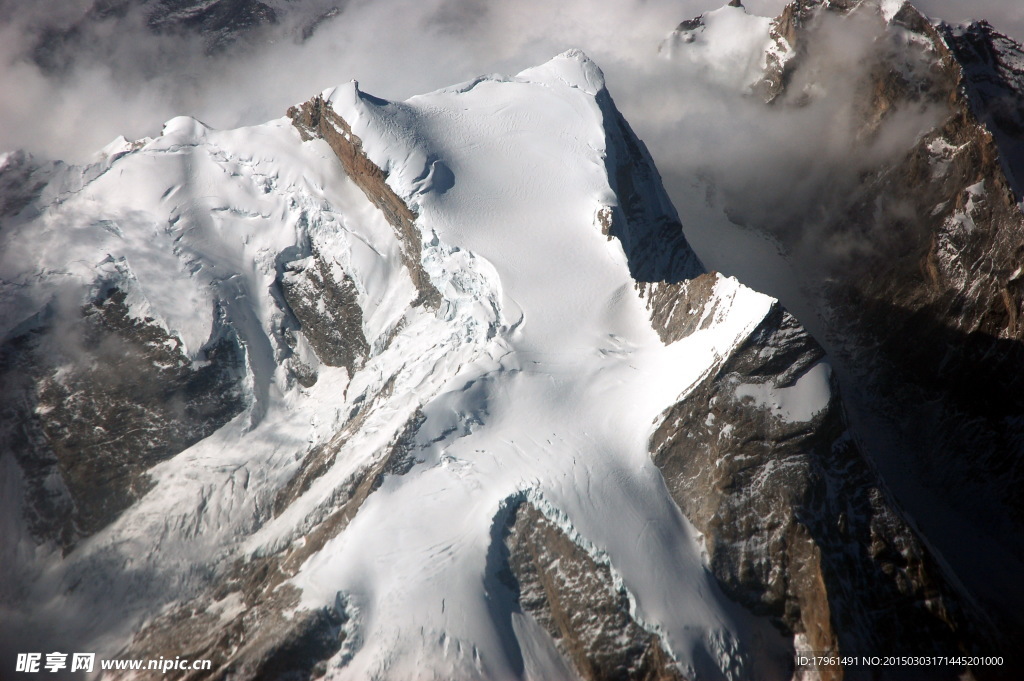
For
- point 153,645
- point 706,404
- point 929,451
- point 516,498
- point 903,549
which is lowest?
point 153,645

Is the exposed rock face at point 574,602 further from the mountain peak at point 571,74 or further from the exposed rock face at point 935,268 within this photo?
the mountain peak at point 571,74

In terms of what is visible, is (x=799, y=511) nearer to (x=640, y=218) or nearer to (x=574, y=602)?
(x=574, y=602)

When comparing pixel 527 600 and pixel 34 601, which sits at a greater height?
pixel 527 600

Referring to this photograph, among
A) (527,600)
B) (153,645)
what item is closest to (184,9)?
(153,645)

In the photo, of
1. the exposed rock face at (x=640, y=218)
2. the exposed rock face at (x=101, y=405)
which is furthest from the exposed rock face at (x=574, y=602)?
the exposed rock face at (x=101, y=405)

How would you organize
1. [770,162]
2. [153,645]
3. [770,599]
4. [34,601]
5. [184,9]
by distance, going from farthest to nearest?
[184,9] → [770,162] → [34,601] → [153,645] → [770,599]

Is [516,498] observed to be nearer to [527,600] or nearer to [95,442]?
[527,600]

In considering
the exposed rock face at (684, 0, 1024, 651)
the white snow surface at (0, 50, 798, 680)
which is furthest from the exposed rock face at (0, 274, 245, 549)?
the exposed rock face at (684, 0, 1024, 651)
